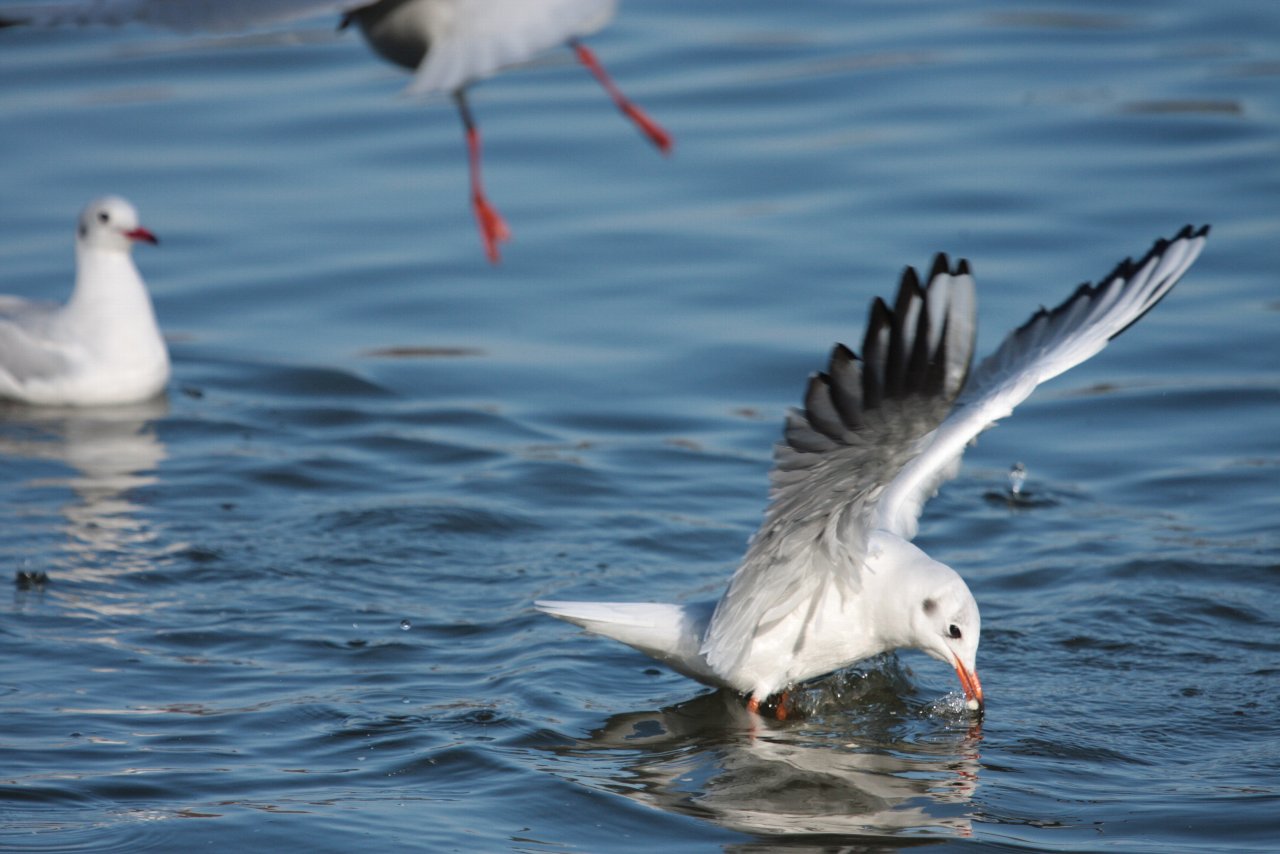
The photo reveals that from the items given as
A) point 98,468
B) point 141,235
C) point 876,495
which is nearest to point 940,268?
point 876,495

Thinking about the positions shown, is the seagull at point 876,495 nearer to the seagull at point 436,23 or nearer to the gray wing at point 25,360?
the seagull at point 436,23

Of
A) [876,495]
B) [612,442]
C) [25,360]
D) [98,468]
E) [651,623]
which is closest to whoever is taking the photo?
[876,495]

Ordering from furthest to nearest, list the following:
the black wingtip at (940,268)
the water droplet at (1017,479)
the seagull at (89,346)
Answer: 1. the seagull at (89,346)
2. the water droplet at (1017,479)
3. the black wingtip at (940,268)

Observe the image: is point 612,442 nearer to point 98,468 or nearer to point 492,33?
point 98,468

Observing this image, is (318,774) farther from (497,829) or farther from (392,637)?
(392,637)

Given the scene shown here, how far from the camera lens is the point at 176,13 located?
15.8 ft

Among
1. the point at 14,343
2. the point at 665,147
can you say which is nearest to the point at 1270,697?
the point at 665,147

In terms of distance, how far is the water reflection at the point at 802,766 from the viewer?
546 cm

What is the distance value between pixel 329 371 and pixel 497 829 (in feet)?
16.7

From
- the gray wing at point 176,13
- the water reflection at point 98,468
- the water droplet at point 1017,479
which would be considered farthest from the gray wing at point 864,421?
the water reflection at point 98,468

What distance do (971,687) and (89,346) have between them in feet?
18.2

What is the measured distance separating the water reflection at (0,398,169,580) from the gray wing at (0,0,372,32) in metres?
3.05

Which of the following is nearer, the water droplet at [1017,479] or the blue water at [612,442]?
the blue water at [612,442]

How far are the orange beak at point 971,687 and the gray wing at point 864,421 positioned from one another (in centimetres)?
51
